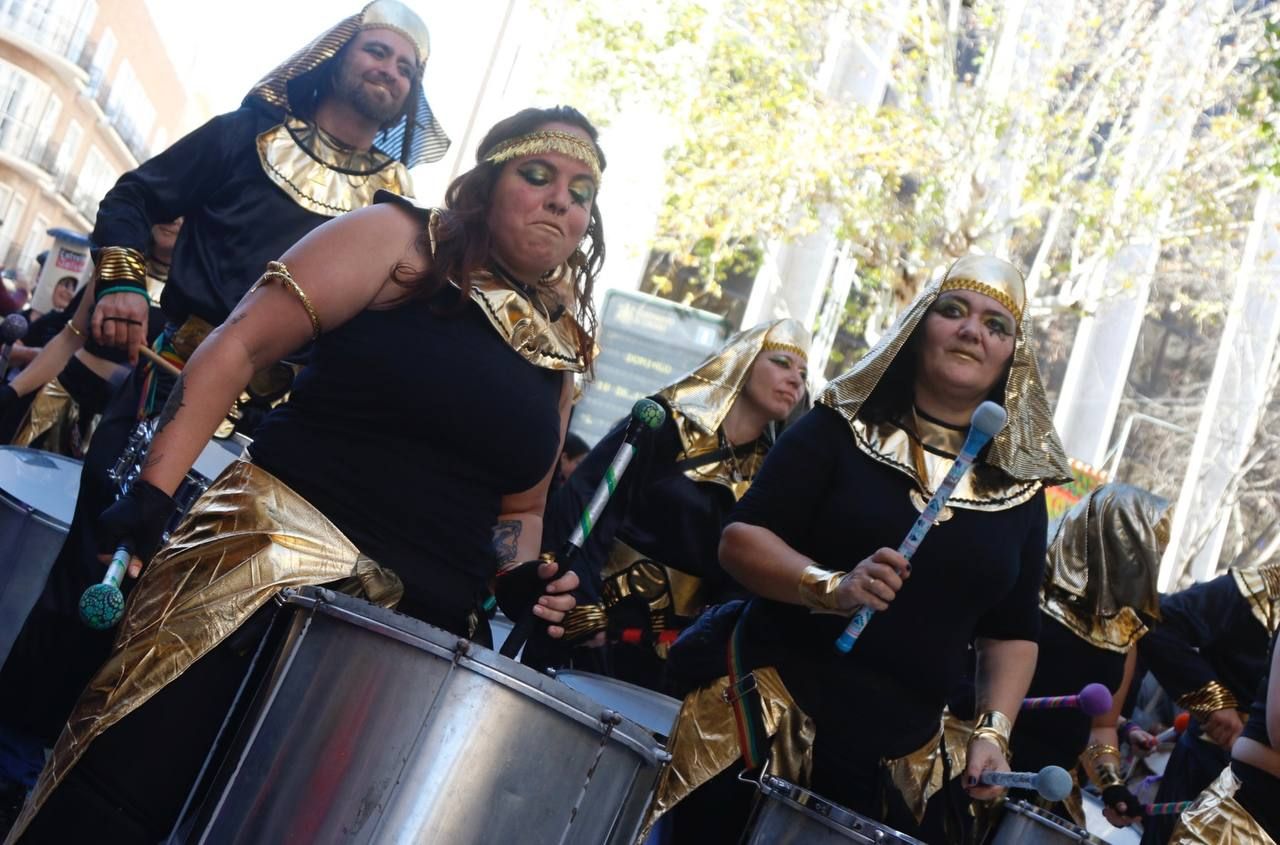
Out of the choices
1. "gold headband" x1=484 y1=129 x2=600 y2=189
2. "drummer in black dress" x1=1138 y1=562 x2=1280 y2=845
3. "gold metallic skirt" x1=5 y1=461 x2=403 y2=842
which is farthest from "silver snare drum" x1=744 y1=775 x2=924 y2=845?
"drummer in black dress" x1=1138 y1=562 x2=1280 y2=845

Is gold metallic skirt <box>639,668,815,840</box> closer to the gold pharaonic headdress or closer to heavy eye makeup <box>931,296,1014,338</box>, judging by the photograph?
the gold pharaonic headdress

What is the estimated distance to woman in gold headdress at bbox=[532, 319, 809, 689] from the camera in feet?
18.3

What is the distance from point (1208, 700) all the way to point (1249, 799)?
217 centimetres

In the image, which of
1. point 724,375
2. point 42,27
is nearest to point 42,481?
point 724,375

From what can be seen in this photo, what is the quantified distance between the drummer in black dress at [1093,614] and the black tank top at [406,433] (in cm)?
323

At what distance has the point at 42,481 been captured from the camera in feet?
15.4

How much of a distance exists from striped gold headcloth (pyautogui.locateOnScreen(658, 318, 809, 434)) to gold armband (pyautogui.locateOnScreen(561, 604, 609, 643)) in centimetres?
211

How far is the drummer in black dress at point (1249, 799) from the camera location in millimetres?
3695

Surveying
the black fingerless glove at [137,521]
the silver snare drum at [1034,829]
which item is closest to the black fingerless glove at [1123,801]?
the silver snare drum at [1034,829]

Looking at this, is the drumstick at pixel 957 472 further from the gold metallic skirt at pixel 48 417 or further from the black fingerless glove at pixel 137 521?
the gold metallic skirt at pixel 48 417

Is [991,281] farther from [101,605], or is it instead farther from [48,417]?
[48,417]

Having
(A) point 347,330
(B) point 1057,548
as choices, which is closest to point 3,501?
(A) point 347,330

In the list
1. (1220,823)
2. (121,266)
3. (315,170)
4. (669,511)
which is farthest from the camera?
(669,511)

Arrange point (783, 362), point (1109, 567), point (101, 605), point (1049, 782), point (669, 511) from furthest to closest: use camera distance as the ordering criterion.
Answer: point (783, 362) → point (1109, 567) → point (669, 511) → point (1049, 782) → point (101, 605)
